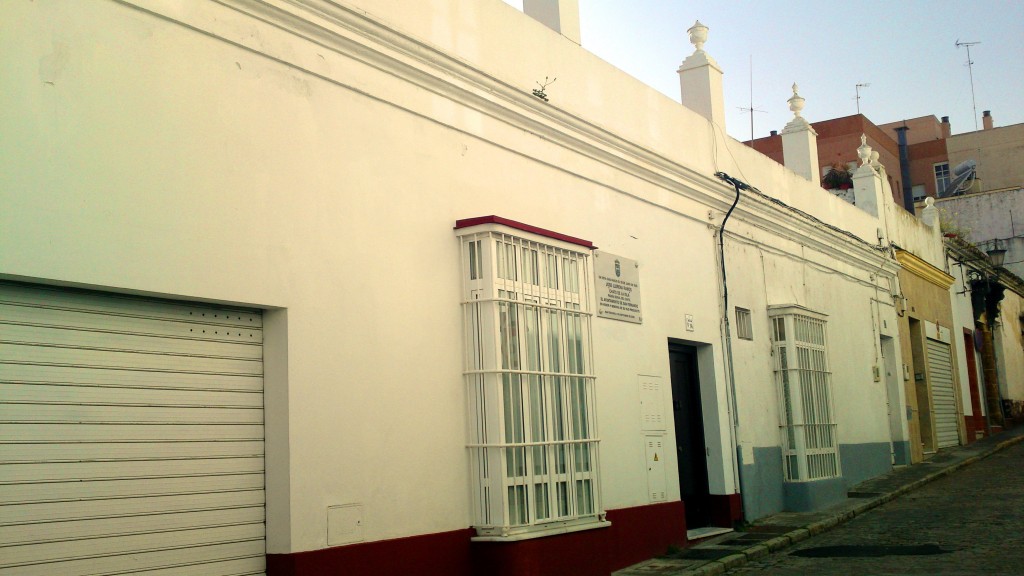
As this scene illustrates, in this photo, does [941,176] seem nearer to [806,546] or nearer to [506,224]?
[806,546]

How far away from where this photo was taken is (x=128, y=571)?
5.35m

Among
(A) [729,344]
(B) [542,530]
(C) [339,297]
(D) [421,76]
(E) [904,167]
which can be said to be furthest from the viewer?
(E) [904,167]

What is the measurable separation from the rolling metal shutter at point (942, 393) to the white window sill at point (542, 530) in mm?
14963

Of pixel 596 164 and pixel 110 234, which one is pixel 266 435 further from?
pixel 596 164

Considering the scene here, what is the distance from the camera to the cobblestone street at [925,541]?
28.3 feet

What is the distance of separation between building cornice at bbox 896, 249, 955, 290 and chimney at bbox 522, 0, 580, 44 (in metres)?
12.1

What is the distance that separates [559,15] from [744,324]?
5.01 m

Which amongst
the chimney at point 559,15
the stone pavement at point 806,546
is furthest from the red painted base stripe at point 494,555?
the chimney at point 559,15

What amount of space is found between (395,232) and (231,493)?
87.2 inches

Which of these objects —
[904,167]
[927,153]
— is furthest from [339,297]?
[927,153]

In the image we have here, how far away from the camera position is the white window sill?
7488 mm

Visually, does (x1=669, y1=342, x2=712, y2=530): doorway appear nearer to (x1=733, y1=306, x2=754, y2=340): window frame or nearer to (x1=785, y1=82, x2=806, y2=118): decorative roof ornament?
(x1=733, y1=306, x2=754, y2=340): window frame

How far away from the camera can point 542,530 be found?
7797 millimetres

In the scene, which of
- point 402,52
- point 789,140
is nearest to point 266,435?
point 402,52
